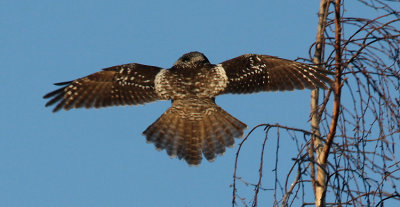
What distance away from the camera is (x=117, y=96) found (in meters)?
7.70

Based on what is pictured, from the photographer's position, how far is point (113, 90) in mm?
7719

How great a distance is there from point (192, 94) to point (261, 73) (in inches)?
36.2

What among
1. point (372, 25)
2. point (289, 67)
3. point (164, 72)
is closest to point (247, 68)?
point (289, 67)

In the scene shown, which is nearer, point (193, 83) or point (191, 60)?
point (193, 83)

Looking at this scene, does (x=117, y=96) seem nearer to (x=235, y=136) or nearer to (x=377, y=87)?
(x=235, y=136)

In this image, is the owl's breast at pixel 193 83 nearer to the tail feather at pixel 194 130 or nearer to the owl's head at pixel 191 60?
the tail feather at pixel 194 130

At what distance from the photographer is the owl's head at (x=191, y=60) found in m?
7.70

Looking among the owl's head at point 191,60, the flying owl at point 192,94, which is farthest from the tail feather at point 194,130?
the owl's head at point 191,60

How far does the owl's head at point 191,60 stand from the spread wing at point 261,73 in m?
0.33

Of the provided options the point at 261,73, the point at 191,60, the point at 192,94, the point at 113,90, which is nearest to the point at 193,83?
the point at 192,94

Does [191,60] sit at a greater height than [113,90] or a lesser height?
greater

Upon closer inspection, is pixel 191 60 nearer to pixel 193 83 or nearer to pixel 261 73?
pixel 193 83

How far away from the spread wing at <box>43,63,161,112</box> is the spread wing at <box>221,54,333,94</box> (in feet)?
3.38

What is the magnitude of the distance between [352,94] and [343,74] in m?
Result: 0.16
